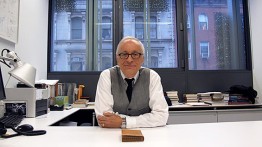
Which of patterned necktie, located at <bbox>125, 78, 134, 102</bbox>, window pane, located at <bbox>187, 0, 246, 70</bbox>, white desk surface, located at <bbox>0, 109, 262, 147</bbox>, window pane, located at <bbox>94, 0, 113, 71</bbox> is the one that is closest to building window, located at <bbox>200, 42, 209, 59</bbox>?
window pane, located at <bbox>187, 0, 246, 70</bbox>

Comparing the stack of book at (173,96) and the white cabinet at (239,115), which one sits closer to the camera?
the white cabinet at (239,115)

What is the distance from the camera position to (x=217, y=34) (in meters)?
4.03

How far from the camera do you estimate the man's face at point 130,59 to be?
5.93 ft

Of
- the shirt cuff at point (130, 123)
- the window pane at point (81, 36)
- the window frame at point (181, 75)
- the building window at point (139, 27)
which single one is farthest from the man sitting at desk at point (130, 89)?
the building window at point (139, 27)

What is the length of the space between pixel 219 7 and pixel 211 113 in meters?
2.09

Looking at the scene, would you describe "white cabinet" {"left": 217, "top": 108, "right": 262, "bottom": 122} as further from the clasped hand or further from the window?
the clasped hand

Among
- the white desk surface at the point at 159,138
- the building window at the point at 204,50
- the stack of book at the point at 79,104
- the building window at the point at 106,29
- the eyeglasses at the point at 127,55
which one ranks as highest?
the building window at the point at 106,29

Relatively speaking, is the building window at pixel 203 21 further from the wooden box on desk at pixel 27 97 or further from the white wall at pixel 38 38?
the wooden box on desk at pixel 27 97

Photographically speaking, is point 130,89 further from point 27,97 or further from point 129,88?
point 27,97

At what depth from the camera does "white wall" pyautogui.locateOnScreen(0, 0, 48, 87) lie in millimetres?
2584

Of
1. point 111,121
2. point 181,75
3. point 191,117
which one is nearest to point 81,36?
point 181,75

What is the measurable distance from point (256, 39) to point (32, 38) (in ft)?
11.7

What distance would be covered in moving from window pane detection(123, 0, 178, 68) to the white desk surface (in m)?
2.56

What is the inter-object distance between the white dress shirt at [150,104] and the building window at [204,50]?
235 cm
